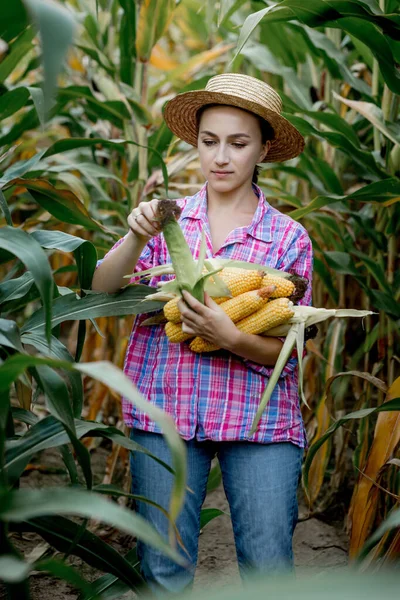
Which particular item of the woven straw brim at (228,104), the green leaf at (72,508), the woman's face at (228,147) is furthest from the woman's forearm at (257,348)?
the green leaf at (72,508)

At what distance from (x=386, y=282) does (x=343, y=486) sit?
834 mm

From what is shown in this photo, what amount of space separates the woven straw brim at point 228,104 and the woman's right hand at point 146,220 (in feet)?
0.92

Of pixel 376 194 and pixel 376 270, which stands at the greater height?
pixel 376 194

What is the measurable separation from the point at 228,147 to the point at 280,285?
312 millimetres

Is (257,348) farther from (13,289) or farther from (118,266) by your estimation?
(13,289)

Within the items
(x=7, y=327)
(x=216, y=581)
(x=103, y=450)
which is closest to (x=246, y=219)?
(x=7, y=327)

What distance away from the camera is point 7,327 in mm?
963

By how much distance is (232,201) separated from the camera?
1461 millimetres

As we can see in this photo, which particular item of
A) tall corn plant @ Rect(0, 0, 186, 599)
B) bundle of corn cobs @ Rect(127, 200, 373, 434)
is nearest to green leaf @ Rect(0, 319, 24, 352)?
tall corn plant @ Rect(0, 0, 186, 599)

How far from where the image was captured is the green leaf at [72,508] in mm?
693

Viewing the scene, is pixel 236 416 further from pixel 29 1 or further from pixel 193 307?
pixel 29 1

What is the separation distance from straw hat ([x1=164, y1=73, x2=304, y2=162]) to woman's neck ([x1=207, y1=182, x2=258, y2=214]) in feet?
0.46

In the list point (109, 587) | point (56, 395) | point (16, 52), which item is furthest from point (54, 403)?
point (16, 52)

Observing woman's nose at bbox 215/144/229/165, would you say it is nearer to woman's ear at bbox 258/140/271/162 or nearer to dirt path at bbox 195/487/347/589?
woman's ear at bbox 258/140/271/162
